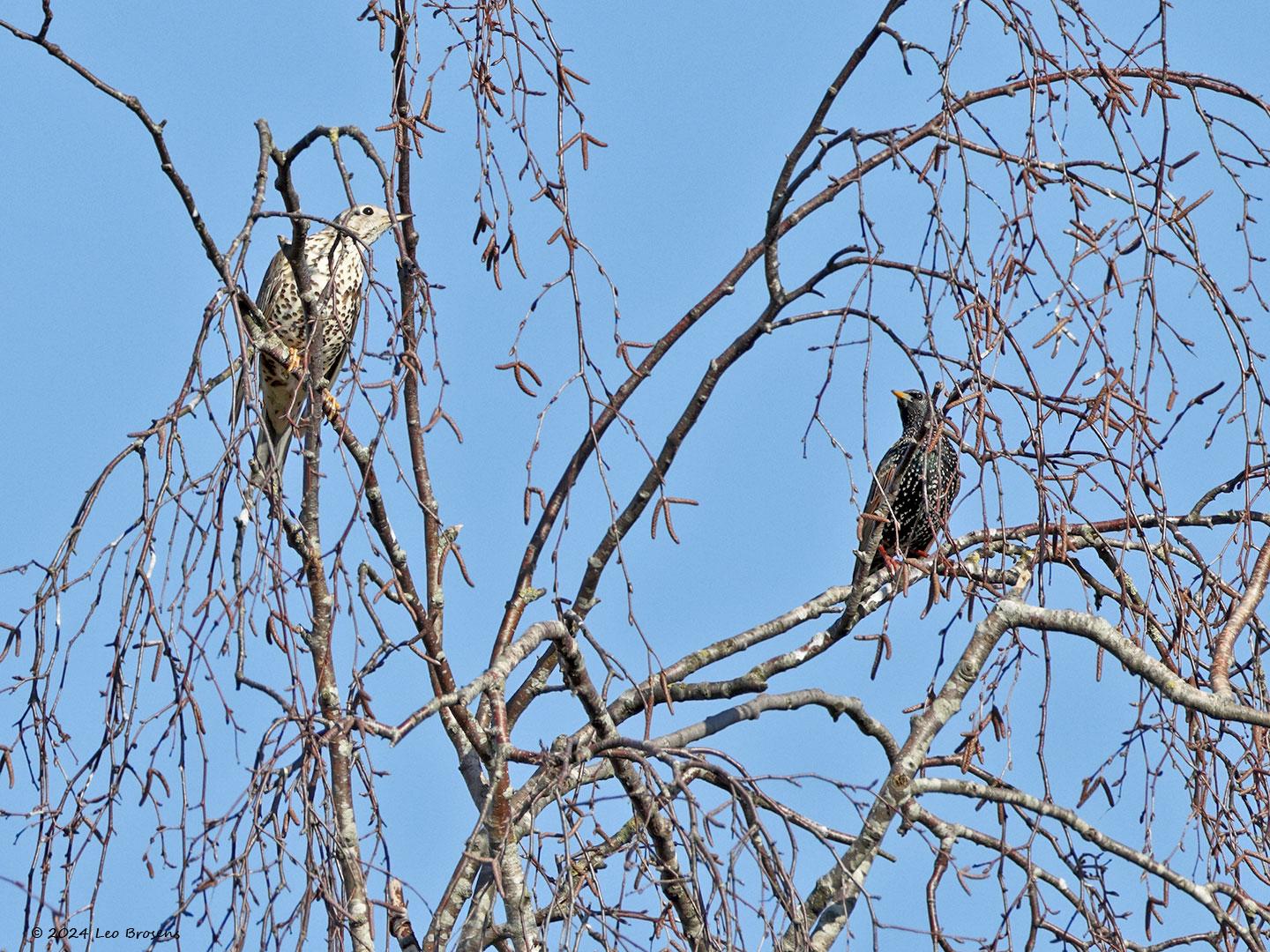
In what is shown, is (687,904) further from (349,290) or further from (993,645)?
(349,290)

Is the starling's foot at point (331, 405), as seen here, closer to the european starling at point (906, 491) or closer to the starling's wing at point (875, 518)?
the starling's wing at point (875, 518)

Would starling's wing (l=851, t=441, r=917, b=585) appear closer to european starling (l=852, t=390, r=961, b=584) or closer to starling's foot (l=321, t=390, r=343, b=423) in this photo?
european starling (l=852, t=390, r=961, b=584)

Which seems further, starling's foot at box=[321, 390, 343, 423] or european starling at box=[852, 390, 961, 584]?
european starling at box=[852, 390, 961, 584]

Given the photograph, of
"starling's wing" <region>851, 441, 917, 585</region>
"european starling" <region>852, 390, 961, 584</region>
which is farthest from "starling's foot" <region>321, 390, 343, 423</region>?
→ "european starling" <region>852, 390, 961, 584</region>

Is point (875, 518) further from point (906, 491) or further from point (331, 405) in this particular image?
point (906, 491)

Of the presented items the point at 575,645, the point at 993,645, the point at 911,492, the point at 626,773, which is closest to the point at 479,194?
the point at 575,645

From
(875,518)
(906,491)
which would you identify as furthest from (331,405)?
(906,491)

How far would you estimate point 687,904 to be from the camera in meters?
3.58

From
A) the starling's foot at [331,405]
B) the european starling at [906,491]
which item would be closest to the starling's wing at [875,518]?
the european starling at [906,491]

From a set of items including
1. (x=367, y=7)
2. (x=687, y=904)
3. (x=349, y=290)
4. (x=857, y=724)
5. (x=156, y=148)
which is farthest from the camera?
(x=349, y=290)

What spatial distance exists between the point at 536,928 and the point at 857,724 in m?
1.17

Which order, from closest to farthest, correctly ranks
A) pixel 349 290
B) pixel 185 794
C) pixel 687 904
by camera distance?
pixel 185 794 < pixel 687 904 < pixel 349 290

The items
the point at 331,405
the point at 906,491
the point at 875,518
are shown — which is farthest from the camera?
the point at 906,491

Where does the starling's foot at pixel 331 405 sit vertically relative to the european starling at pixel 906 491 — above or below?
below
